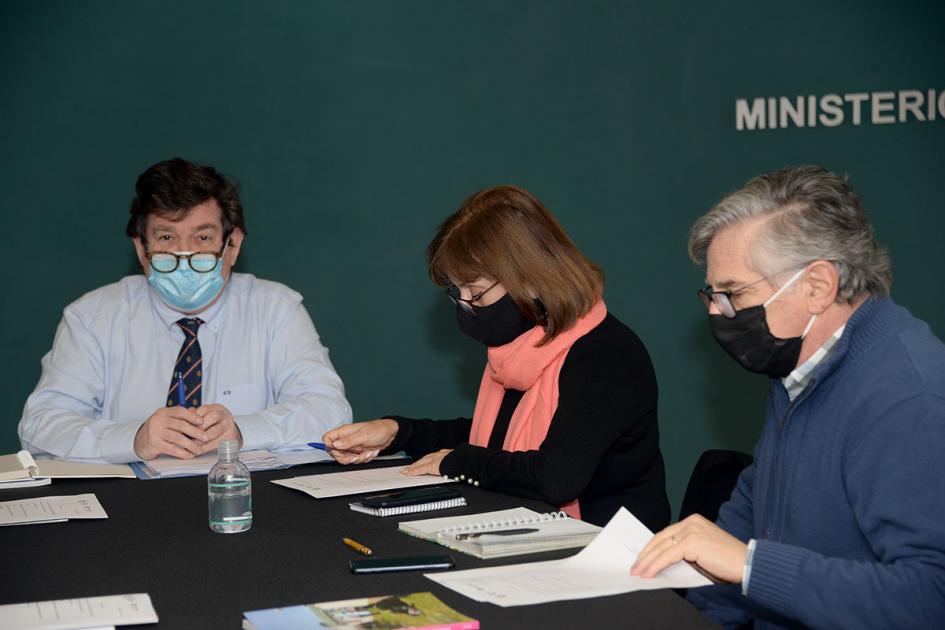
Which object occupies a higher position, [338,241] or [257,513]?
[338,241]

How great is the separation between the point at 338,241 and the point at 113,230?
2.90 feet

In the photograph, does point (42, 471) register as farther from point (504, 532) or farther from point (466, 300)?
point (504, 532)

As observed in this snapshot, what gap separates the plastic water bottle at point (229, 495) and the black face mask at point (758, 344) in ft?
3.24

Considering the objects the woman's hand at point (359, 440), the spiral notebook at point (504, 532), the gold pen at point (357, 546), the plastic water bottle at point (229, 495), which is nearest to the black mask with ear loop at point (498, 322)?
the woman's hand at point (359, 440)

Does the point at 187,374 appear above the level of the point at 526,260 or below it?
below

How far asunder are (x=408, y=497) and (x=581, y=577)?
602mm

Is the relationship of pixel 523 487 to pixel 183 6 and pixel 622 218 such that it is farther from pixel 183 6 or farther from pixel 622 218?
pixel 183 6

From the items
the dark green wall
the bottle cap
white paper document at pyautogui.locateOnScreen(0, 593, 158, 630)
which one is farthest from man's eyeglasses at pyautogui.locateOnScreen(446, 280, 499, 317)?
the dark green wall

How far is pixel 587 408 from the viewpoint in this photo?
2426mm

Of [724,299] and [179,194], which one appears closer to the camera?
[724,299]

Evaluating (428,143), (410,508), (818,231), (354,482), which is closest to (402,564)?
(410,508)

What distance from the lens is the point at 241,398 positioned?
127 inches

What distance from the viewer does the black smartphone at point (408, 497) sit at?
210 centimetres

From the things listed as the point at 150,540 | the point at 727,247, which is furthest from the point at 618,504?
the point at 150,540
